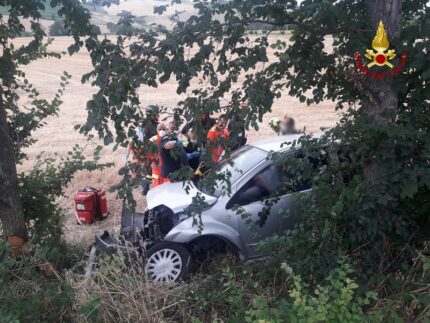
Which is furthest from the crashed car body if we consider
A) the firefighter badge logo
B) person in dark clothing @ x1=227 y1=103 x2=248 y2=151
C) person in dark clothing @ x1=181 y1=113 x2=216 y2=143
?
the firefighter badge logo

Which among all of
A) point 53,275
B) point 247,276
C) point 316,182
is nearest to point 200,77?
point 316,182

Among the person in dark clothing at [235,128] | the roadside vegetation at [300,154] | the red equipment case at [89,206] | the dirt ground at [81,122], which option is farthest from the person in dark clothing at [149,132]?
the red equipment case at [89,206]

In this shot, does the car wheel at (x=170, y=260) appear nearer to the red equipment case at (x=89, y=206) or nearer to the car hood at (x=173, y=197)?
the car hood at (x=173, y=197)

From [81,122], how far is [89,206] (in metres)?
10.2

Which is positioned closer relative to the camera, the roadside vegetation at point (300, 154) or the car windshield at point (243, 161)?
the roadside vegetation at point (300, 154)

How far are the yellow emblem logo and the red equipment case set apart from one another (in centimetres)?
513

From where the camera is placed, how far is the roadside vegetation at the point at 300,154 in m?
3.68

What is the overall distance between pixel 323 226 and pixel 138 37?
6.42ft

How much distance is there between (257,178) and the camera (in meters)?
5.90

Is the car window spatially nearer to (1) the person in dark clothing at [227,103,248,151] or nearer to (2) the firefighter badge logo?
(1) the person in dark clothing at [227,103,248,151]

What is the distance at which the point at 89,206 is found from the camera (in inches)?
313

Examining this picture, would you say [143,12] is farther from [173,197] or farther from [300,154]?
[173,197]

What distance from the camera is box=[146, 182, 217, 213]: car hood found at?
5.96m

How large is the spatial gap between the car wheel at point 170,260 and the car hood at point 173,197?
0.49 m
